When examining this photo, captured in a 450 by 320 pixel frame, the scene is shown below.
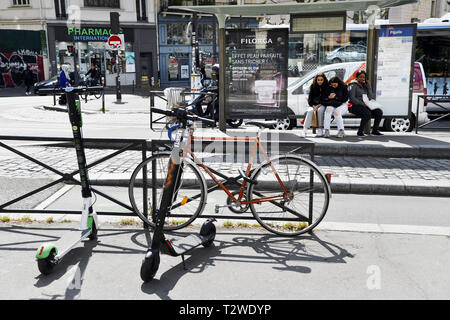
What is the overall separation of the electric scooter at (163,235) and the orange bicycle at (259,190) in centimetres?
30

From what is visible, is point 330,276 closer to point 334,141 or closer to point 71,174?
point 71,174

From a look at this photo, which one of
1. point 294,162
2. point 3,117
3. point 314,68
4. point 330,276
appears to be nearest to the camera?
point 330,276

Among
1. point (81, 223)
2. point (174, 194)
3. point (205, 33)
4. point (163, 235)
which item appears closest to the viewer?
point (163, 235)

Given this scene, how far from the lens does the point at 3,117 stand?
15.7 m

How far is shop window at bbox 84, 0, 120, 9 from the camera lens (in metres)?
34.2

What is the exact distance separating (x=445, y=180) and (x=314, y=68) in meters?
5.73

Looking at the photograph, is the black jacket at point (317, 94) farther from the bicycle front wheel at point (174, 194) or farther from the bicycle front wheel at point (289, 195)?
the bicycle front wheel at point (174, 194)

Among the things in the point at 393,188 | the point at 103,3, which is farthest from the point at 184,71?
the point at 393,188

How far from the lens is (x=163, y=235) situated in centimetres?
378

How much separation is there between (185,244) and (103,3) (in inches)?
1351

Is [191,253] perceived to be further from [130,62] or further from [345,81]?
[130,62]

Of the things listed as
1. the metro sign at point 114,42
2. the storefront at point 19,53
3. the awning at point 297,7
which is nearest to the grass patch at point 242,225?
the awning at point 297,7

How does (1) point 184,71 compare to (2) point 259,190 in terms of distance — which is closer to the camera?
(2) point 259,190
